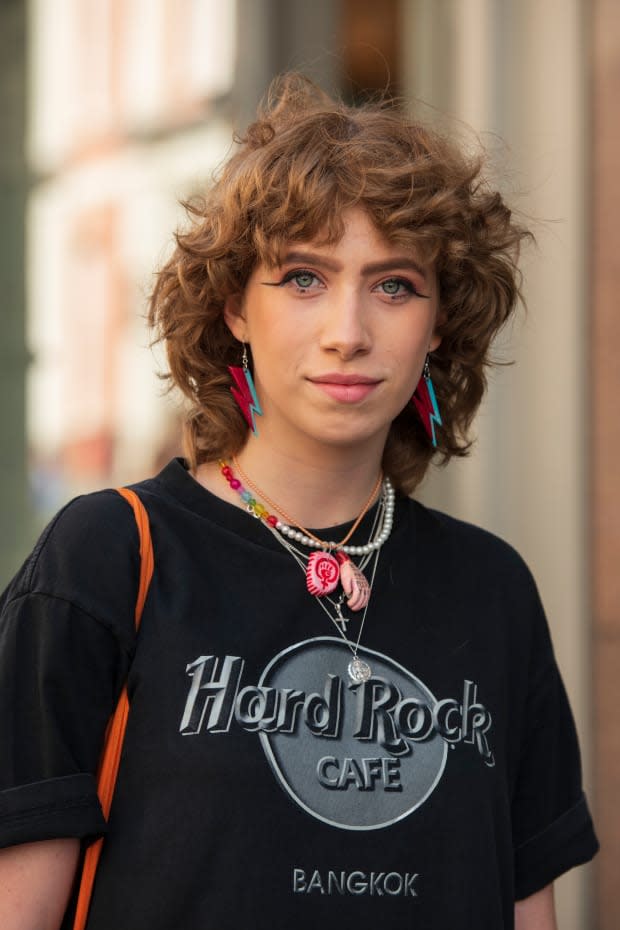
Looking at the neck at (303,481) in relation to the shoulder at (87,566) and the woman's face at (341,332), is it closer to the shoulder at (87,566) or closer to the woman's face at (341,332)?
the woman's face at (341,332)

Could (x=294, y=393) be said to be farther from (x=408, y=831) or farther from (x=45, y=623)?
(x=408, y=831)

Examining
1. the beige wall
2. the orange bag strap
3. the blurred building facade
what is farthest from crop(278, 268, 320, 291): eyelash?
the beige wall

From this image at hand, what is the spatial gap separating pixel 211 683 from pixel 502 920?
0.62 m

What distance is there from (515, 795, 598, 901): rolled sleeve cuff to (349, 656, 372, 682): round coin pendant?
19.2 inches

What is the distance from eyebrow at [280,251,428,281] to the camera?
2.18m

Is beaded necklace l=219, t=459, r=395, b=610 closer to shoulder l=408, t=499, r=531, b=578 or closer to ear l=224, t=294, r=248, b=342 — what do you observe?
shoulder l=408, t=499, r=531, b=578

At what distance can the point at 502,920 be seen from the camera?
2.22 m

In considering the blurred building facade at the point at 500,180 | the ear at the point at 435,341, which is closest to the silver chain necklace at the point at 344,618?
the ear at the point at 435,341

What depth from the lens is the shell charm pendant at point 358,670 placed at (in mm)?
2162

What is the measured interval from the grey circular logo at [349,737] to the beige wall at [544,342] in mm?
1857

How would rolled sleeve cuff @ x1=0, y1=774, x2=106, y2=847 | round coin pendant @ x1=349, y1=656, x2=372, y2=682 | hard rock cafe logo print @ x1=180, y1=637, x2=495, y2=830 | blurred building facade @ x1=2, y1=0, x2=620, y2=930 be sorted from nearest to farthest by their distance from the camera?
rolled sleeve cuff @ x1=0, y1=774, x2=106, y2=847, hard rock cafe logo print @ x1=180, y1=637, x2=495, y2=830, round coin pendant @ x1=349, y1=656, x2=372, y2=682, blurred building facade @ x1=2, y1=0, x2=620, y2=930

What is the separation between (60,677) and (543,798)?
92 cm

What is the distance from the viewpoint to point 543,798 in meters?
2.43

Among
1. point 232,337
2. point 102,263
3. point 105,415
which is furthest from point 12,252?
point 232,337
